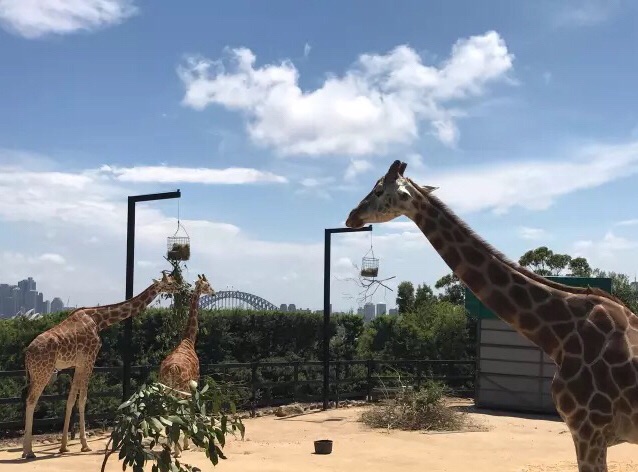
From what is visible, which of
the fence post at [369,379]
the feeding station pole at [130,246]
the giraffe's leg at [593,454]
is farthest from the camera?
the fence post at [369,379]

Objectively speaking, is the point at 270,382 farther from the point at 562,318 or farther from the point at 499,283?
the point at 562,318

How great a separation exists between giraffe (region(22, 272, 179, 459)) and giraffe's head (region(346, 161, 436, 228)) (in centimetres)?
508

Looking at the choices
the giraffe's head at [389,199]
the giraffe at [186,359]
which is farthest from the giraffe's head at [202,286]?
the giraffe's head at [389,199]

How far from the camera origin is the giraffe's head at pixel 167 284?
981cm

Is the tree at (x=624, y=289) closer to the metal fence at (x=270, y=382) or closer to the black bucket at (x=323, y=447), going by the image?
the metal fence at (x=270, y=382)

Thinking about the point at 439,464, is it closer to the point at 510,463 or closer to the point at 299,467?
the point at 510,463

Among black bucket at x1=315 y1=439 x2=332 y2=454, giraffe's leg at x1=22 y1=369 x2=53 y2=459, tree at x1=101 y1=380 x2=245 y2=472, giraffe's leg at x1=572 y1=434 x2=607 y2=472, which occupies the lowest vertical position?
black bucket at x1=315 y1=439 x2=332 y2=454

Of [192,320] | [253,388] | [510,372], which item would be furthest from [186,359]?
[510,372]

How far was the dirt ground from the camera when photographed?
25.6 ft

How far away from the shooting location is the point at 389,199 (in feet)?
16.6

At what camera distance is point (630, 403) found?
172 inches

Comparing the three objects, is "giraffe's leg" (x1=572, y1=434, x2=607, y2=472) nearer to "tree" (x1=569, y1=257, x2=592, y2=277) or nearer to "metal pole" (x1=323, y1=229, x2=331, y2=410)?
"metal pole" (x1=323, y1=229, x2=331, y2=410)

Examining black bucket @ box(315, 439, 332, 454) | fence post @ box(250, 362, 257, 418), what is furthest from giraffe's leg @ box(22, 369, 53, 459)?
fence post @ box(250, 362, 257, 418)

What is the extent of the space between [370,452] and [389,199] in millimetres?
5001
